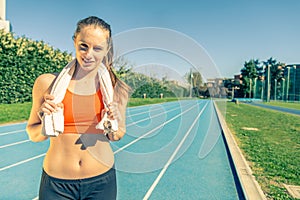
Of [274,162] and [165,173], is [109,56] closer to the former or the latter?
[165,173]

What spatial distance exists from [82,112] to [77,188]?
40 cm

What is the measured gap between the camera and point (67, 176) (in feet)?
4.42

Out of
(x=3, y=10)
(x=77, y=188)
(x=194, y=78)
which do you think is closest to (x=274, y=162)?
(x=194, y=78)

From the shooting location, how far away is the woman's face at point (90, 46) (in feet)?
4.19

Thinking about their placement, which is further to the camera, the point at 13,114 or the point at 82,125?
the point at 13,114

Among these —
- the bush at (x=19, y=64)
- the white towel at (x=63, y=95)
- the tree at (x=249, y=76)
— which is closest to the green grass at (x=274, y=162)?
the white towel at (x=63, y=95)

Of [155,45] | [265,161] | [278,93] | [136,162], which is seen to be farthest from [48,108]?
[278,93]

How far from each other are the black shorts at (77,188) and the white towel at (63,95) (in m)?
0.31

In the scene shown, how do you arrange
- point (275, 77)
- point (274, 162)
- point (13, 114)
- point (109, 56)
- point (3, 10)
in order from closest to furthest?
point (109, 56)
point (274, 162)
point (13, 114)
point (3, 10)
point (275, 77)

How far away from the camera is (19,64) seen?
14406 millimetres

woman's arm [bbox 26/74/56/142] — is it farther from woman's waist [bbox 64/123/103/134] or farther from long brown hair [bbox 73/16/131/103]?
long brown hair [bbox 73/16/131/103]

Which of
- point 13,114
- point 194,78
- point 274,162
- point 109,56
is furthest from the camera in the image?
point 13,114

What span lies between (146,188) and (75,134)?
294cm

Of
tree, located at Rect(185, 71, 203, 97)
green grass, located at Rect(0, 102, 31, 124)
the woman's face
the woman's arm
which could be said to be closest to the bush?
green grass, located at Rect(0, 102, 31, 124)
